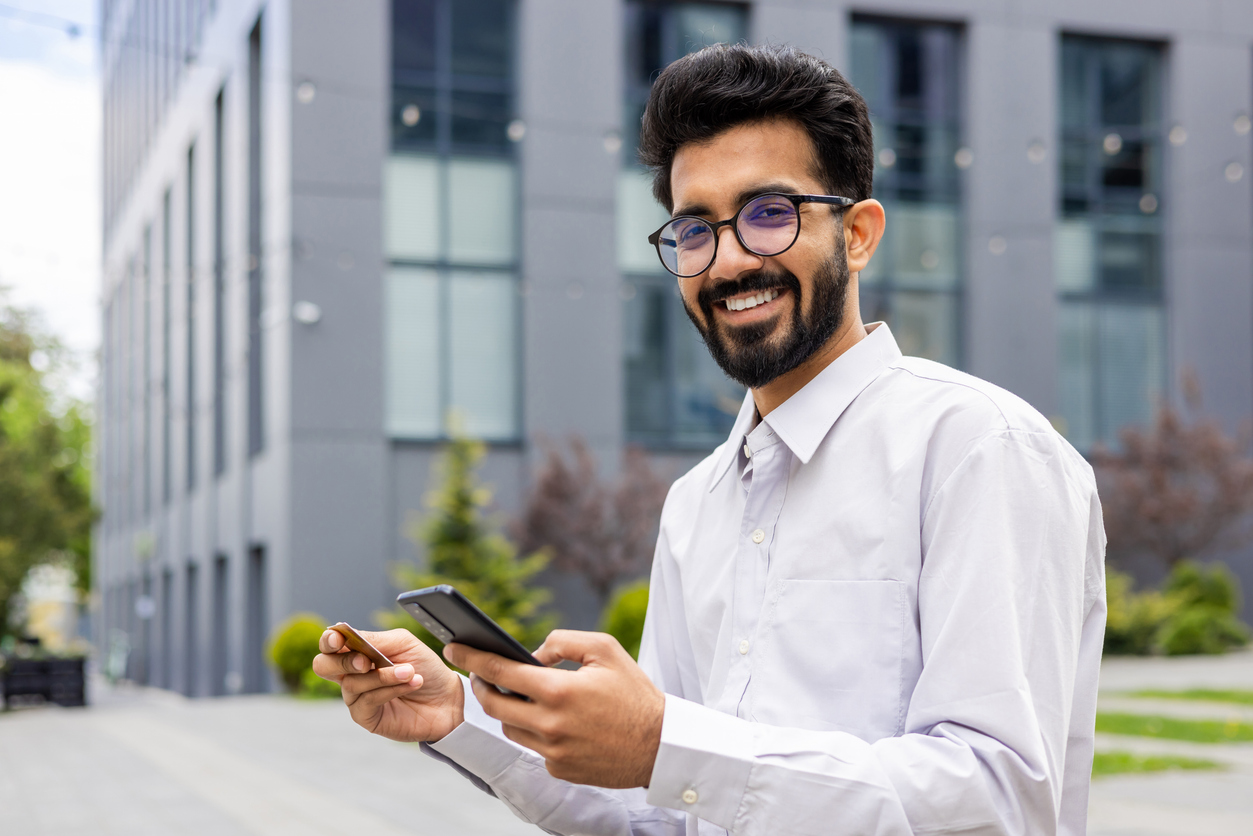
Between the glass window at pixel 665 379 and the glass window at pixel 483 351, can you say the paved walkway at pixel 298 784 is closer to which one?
the glass window at pixel 483 351

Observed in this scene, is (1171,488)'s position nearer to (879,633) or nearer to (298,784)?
(298,784)

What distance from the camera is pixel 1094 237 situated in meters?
23.3

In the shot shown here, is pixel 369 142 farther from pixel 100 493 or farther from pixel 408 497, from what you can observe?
pixel 100 493

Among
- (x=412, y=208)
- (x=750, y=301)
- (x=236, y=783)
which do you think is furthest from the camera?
(x=412, y=208)

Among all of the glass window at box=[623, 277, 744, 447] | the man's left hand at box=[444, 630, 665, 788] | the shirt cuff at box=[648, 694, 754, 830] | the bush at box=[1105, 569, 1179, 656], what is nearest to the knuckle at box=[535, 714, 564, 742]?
the man's left hand at box=[444, 630, 665, 788]

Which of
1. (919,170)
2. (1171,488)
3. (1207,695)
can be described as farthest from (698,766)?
(1171,488)

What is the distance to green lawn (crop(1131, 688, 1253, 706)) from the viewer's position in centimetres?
1339

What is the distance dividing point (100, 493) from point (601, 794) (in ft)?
164

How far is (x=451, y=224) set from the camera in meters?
20.2

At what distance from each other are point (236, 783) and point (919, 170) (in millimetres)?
16577

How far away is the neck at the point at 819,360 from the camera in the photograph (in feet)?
6.11

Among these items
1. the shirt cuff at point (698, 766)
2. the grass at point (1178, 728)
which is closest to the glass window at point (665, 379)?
the grass at point (1178, 728)

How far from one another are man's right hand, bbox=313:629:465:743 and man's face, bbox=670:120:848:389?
1.97 ft

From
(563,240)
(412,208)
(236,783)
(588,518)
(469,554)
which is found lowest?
(236,783)
